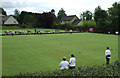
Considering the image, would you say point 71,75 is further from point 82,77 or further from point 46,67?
point 46,67

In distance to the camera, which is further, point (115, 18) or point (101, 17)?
point (101, 17)

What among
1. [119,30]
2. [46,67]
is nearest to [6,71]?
[46,67]

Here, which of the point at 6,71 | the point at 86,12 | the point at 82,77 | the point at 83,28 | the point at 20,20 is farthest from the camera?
the point at 86,12

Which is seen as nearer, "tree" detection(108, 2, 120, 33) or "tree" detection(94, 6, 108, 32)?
"tree" detection(108, 2, 120, 33)

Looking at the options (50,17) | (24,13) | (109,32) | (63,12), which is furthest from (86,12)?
(109,32)

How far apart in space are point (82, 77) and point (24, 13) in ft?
261

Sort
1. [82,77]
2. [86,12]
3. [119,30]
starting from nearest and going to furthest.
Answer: [82,77] < [119,30] < [86,12]

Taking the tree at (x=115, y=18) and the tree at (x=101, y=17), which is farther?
the tree at (x=101, y=17)

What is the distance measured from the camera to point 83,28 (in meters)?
52.3

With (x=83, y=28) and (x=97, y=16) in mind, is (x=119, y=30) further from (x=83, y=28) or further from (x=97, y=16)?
(x=97, y=16)

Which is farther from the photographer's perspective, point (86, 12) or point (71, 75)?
point (86, 12)

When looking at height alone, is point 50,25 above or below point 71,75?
above

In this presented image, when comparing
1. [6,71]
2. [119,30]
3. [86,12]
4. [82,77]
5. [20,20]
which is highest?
[86,12]

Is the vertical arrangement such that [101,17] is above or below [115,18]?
above
